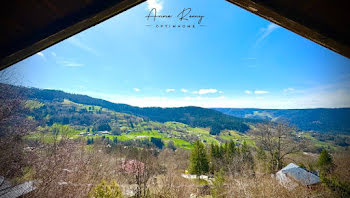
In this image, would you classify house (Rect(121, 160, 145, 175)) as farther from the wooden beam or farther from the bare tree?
the bare tree

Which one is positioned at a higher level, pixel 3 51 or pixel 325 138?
pixel 3 51

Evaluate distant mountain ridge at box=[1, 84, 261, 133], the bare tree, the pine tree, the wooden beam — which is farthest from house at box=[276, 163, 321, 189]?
distant mountain ridge at box=[1, 84, 261, 133]

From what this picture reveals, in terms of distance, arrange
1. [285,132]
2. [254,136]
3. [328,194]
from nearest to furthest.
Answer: [328,194], [285,132], [254,136]

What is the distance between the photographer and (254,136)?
22.8 metres

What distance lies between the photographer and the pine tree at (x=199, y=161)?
2661 cm

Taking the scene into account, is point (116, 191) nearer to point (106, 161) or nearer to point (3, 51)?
point (106, 161)

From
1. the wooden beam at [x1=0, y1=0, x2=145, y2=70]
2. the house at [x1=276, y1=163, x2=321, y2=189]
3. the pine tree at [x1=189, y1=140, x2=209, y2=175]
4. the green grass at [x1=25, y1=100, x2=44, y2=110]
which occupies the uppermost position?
the wooden beam at [x1=0, y1=0, x2=145, y2=70]

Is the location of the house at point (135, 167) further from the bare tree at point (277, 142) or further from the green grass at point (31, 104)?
the bare tree at point (277, 142)

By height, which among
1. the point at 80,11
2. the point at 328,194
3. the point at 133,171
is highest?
the point at 80,11

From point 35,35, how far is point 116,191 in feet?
29.5

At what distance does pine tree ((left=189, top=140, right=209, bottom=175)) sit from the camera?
26.6 metres

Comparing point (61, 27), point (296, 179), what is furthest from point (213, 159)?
point (61, 27)

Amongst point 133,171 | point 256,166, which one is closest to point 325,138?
point 256,166

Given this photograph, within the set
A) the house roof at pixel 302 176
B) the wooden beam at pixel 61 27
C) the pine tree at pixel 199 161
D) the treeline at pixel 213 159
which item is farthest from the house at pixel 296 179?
the wooden beam at pixel 61 27
